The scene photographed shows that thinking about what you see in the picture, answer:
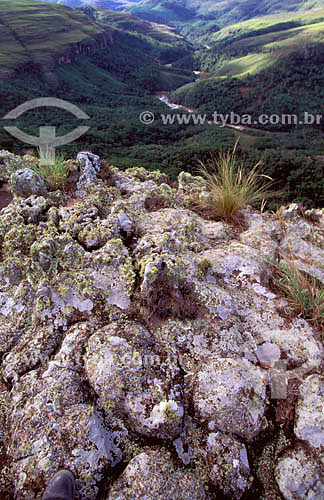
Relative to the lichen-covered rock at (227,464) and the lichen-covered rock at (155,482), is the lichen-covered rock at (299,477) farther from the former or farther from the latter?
the lichen-covered rock at (155,482)

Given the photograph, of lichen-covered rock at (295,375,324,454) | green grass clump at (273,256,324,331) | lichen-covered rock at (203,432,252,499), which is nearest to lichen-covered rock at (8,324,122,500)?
lichen-covered rock at (203,432,252,499)

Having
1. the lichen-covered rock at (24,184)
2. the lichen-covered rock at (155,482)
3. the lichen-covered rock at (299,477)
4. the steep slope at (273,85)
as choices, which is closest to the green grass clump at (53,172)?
the lichen-covered rock at (24,184)

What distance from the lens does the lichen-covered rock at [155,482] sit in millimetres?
2152

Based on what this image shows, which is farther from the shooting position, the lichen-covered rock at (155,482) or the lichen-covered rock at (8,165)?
the lichen-covered rock at (8,165)

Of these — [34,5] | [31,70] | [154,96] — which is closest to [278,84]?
[154,96]

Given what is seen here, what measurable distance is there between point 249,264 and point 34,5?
207 meters

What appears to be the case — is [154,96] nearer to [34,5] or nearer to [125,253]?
[34,5]

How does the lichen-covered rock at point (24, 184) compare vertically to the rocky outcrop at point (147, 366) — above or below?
above

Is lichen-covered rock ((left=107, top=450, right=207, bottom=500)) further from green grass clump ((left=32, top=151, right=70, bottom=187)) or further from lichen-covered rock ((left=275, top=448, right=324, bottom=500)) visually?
green grass clump ((left=32, top=151, right=70, bottom=187))

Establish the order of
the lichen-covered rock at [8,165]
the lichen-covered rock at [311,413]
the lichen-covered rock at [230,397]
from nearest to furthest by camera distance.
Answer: the lichen-covered rock at [311,413] → the lichen-covered rock at [230,397] → the lichen-covered rock at [8,165]

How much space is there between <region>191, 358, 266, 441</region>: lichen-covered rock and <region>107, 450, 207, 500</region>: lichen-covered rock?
45 centimetres

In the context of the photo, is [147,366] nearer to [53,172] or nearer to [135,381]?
[135,381]

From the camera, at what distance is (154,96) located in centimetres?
14038

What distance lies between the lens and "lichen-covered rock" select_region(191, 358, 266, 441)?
8.48 feet
